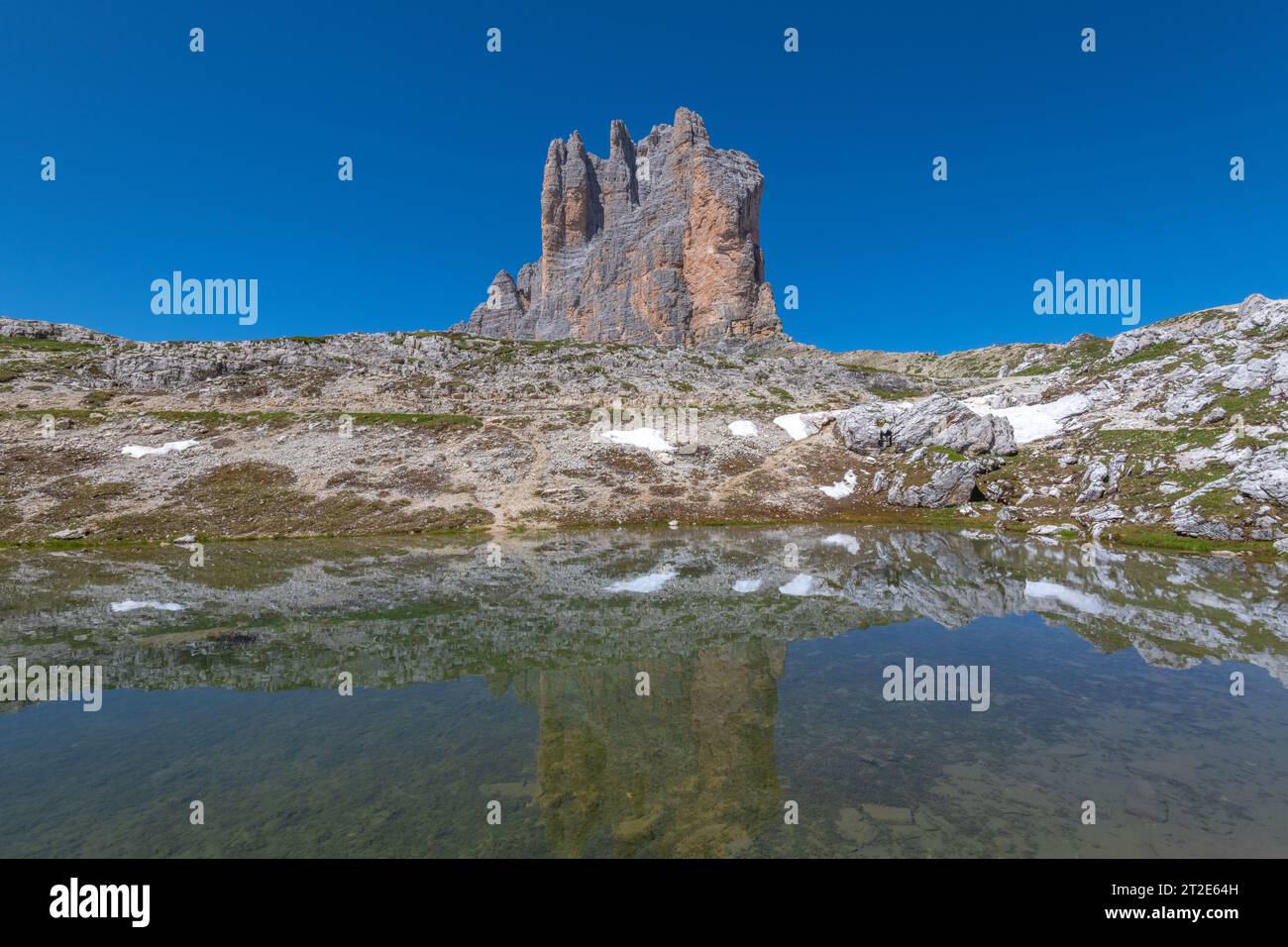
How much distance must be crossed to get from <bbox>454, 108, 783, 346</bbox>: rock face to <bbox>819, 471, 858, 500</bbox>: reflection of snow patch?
97.0m

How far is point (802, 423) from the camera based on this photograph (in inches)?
2921

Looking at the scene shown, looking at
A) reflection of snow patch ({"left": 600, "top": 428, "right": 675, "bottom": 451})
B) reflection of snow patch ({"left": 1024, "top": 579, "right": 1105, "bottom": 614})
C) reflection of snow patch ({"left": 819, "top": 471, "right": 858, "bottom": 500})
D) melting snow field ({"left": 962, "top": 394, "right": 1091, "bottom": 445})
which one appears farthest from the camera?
reflection of snow patch ({"left": 600, "top": 428, "right": 675, "bottom": 451})

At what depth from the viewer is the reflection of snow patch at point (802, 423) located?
7212 cm

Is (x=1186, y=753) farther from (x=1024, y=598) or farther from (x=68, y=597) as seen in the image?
(x=68, y=597)

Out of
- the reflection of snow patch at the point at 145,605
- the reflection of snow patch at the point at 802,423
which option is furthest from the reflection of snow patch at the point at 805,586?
the reflection of snow patch at the point at 802,423

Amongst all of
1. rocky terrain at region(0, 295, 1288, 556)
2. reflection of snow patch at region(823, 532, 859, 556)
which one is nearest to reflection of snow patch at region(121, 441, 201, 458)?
rocky terrain at region(0, 295, 1288, 556)

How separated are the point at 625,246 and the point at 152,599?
167 meters

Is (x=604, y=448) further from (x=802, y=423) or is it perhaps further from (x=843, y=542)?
(x=843, y=542)

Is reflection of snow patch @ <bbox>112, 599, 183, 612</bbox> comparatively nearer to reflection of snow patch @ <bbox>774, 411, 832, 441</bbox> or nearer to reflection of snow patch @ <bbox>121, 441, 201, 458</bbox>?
reflection of snow patch @ <bbox>121, 441, 201, 458</bbox>

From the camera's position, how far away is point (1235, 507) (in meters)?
37.0

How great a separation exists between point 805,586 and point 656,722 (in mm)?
16254

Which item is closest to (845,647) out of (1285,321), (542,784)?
(542,784)

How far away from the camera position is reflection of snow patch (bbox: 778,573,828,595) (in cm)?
2723

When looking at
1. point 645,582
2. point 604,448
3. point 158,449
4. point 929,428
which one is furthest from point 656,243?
point 645,582
